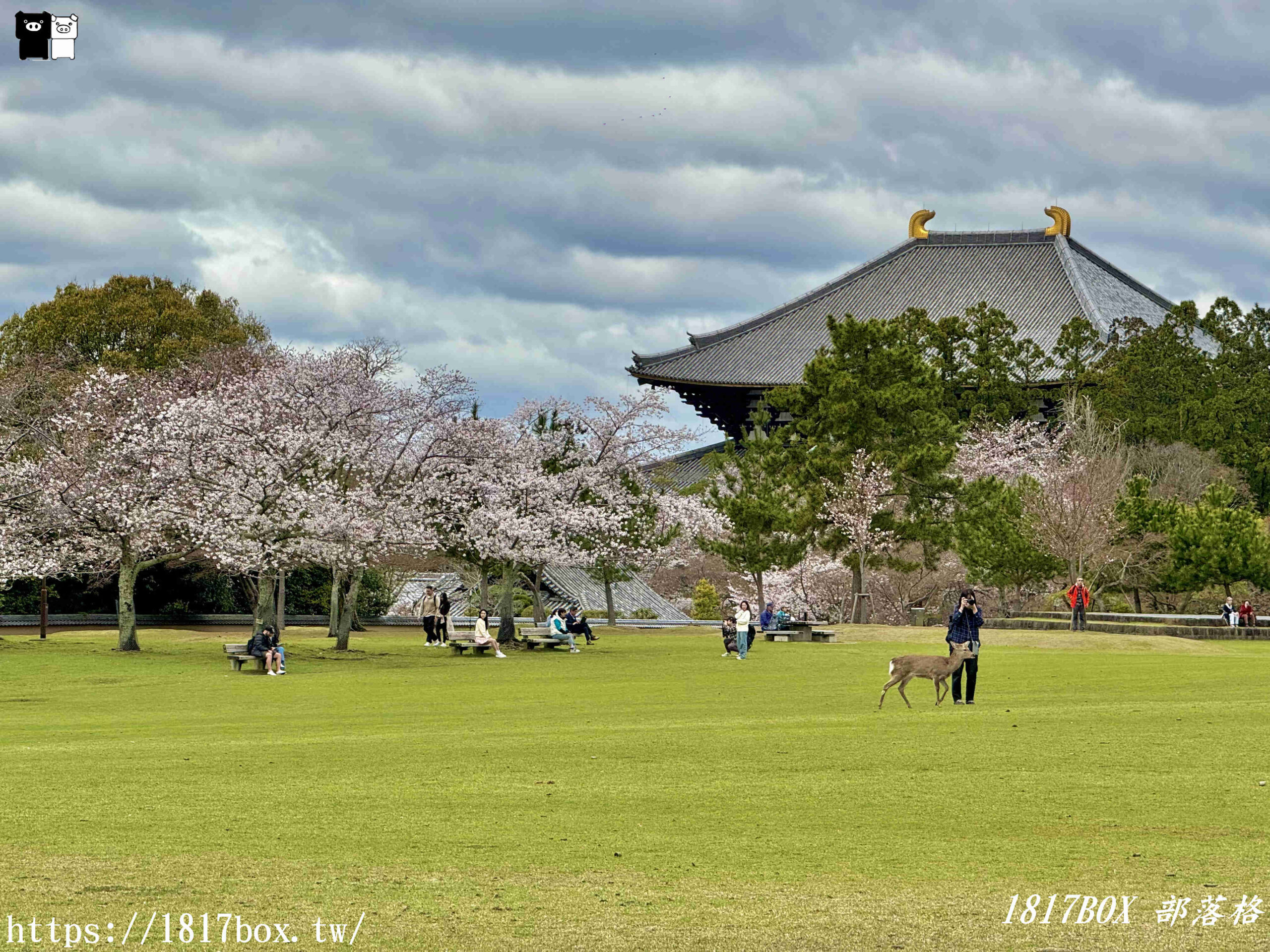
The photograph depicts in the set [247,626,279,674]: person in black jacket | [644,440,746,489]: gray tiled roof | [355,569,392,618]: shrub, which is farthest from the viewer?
[644,440,746,489]: gray tiled roof

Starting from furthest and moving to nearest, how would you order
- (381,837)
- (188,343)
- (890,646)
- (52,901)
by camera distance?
(188,343) → (890,646) → (381,837) → (52,901)

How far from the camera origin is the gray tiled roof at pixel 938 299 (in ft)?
247

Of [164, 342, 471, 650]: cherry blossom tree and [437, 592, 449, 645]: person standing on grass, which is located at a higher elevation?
[164, 342, 471, 650]: cherry blossom tree

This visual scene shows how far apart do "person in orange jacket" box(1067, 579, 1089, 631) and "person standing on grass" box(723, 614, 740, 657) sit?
12.2 m

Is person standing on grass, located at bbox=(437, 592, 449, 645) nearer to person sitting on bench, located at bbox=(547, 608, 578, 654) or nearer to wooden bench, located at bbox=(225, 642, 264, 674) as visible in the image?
person sitting on bench, located at bbox=(547, 608, 578, 654)

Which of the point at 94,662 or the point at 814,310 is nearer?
the point at 94,662

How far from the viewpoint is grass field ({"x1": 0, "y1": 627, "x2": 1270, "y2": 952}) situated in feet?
25.4

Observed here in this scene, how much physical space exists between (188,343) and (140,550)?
102 ft

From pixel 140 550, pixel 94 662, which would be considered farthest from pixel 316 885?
pixel 140 550

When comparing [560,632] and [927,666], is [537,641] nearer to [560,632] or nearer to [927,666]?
[560,632]

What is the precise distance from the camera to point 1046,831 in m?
9.91

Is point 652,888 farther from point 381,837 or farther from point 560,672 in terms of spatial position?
point 560,672

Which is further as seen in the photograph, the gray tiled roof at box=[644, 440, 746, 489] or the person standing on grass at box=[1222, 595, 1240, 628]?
the gray tiled roof at box=[644, 440, 746, 489]

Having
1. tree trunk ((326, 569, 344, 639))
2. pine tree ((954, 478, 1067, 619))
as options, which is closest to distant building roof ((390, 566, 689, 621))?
tree trunk ((326, 569, 344, 639))
